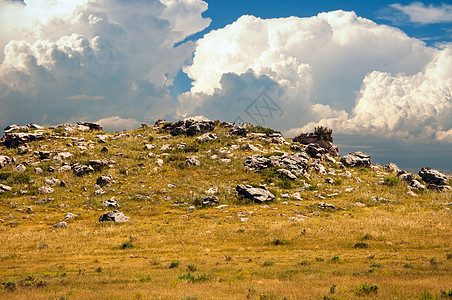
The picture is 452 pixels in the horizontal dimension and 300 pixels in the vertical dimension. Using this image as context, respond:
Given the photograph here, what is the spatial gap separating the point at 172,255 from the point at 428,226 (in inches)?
1060

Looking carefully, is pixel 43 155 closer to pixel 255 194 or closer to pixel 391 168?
pixel 255 194

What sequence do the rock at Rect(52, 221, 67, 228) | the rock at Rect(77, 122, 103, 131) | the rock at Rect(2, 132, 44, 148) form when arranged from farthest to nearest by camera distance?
the rock at Rect(77, 122, 103, 131), the rock at Rect(2, 132, 44, 148), the rock at Rect(52, 221, 67, 228)

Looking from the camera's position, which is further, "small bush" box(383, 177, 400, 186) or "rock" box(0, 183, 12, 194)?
"small bush" box(383, 177, 400, 186)

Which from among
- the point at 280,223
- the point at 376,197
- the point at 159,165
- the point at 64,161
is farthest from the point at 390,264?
the point at 64,161

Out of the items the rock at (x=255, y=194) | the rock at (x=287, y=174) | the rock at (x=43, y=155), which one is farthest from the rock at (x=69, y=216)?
the rock at (x=287, y=174)

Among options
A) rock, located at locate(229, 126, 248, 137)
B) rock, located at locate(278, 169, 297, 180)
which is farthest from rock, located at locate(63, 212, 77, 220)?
rock, located at locate(229, 126, 248, 137)

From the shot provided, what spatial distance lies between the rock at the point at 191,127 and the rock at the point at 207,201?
40.6 meters

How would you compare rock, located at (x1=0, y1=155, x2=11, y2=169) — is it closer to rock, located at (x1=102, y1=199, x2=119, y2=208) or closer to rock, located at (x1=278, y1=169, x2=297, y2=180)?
rock, located at (x1=102, y1=199, x2=119, y2=208)

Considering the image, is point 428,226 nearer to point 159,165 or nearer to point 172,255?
point 172,255

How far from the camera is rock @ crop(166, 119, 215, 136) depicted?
271ft

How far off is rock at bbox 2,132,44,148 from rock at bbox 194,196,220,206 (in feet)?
170

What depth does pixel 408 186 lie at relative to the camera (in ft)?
175

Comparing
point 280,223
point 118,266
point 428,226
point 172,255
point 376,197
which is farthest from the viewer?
point 376,197

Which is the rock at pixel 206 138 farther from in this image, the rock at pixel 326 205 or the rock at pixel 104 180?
the rock at pixel 326 205
